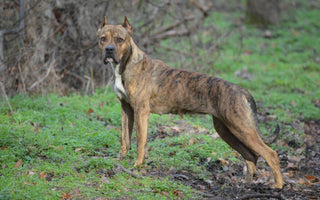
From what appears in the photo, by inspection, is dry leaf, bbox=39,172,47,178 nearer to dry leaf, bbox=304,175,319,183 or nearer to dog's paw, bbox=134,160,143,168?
dog's paw, bbox=134,160,143,168

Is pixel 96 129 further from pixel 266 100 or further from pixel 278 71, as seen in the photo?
pixel 278 71

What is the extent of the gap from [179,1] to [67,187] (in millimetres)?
8520

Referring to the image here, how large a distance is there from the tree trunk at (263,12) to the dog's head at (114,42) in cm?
1362

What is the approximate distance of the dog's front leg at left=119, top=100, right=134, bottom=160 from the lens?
22.3 feet

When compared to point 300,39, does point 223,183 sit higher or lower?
lower

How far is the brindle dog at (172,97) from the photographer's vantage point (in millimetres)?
6016

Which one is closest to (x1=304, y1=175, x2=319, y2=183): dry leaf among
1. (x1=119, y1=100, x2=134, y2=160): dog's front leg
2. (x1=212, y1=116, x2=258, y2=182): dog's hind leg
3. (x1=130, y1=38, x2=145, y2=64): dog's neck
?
(x1=212, y1=116, x2=258, y2=182): dog's hind leg

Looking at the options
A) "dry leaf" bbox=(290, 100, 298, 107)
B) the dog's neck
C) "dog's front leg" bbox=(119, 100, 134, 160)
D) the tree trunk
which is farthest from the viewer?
the tree trunk

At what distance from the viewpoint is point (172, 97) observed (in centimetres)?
647

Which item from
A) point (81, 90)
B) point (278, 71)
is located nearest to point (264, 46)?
point (278, 71)

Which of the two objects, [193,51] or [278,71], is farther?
[278,71]

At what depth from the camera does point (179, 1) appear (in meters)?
12.5

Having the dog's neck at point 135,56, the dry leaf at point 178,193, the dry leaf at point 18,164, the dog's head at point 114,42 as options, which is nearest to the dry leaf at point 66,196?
the dry leaf at point 18,164

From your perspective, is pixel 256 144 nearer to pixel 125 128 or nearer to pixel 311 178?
pixel 311 178
